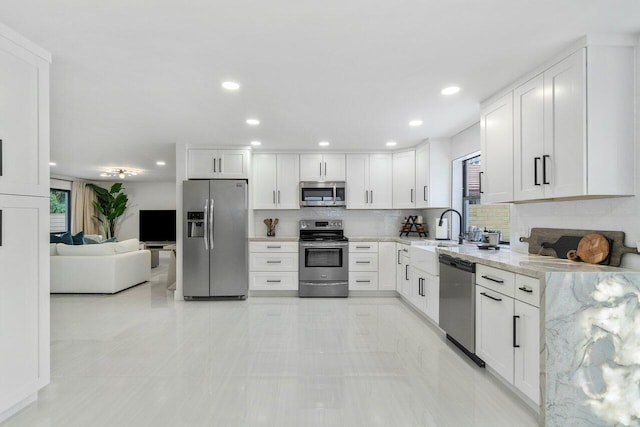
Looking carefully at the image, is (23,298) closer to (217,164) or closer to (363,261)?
(217,164)

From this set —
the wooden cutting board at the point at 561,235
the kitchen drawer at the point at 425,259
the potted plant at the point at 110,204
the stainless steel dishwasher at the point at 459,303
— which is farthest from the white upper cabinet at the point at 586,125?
the potted plant at the point at 110,204

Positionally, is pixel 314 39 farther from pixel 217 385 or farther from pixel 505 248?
pixel 505 248

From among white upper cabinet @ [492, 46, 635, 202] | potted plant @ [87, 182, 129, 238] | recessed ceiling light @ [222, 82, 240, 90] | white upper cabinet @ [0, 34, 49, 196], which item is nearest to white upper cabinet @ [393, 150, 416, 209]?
white upper cabinet @ [492, 46, 635, 202]

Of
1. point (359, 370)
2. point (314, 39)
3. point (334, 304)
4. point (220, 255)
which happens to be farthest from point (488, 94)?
point (220, 255)

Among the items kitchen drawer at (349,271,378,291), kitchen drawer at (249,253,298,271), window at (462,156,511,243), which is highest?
window at (462,156,511,243)

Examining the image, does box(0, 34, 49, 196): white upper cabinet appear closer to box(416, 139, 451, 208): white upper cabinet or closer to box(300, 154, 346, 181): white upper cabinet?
box(300, 154, 346, 181): white upper cabinet

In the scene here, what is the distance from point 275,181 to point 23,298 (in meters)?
3.66

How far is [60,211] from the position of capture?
8.64 m

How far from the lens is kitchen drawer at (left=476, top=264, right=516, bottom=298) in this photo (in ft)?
Answer: 7.35

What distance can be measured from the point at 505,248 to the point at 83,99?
4300mm

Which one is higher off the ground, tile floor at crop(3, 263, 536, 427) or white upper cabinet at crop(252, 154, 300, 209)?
white upper cabinet at crop(252, 154, 300, 209)

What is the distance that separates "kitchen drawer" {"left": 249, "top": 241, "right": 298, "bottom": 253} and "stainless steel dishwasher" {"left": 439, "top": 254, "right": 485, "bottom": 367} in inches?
94.9

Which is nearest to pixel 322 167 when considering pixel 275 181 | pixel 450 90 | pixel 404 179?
pixel 275 181

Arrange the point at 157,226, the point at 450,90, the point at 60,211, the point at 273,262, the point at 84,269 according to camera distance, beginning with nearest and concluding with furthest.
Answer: the point at 450,90 < the point at 273,262 < the point at 84,269 < the point at 60,211 < the point at 157,226
